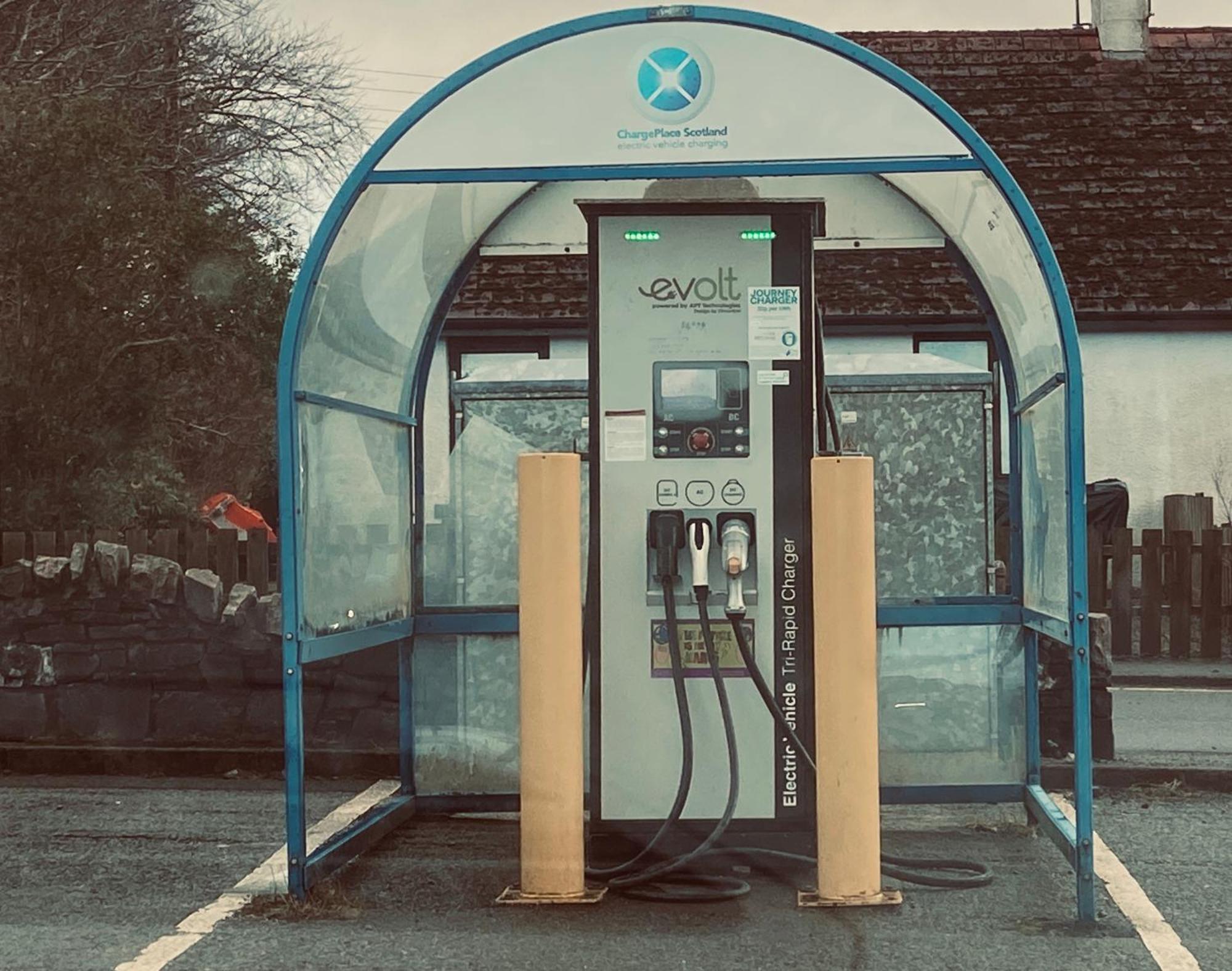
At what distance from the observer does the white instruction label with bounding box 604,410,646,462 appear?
621 centimetres

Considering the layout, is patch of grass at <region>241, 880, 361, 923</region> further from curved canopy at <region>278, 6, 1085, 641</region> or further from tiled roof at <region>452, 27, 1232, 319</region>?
tiled roof at <region>452, 27, 1232, 319</region>

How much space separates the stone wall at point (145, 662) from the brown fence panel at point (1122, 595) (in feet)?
24.3

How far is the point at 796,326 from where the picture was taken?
6.20 metres

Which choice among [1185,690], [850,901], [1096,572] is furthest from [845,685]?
[1096,572]

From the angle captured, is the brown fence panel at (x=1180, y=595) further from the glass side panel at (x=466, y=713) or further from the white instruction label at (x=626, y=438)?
the white instruction label at (x=626, y=438)

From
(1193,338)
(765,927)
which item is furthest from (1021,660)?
(1193,338)

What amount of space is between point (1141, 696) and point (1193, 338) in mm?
8873

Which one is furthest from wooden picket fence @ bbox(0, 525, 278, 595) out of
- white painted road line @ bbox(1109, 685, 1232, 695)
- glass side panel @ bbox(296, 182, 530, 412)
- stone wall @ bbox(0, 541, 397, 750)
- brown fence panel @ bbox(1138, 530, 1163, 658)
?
brown fence panel @ bbox(1138, 530, 1163, 658)

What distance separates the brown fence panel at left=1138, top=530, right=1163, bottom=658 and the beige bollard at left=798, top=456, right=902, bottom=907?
9002 millimetres

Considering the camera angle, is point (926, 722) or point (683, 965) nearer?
point (683, 965)

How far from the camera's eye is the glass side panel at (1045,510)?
6137mm

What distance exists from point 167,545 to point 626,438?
4989 millimetres

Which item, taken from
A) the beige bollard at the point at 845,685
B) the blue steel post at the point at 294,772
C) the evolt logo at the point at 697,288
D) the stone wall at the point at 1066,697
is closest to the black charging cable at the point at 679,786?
the beige bollard at the point at 845,685

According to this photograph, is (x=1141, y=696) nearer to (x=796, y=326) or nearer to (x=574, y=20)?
(x=796, y=326)
